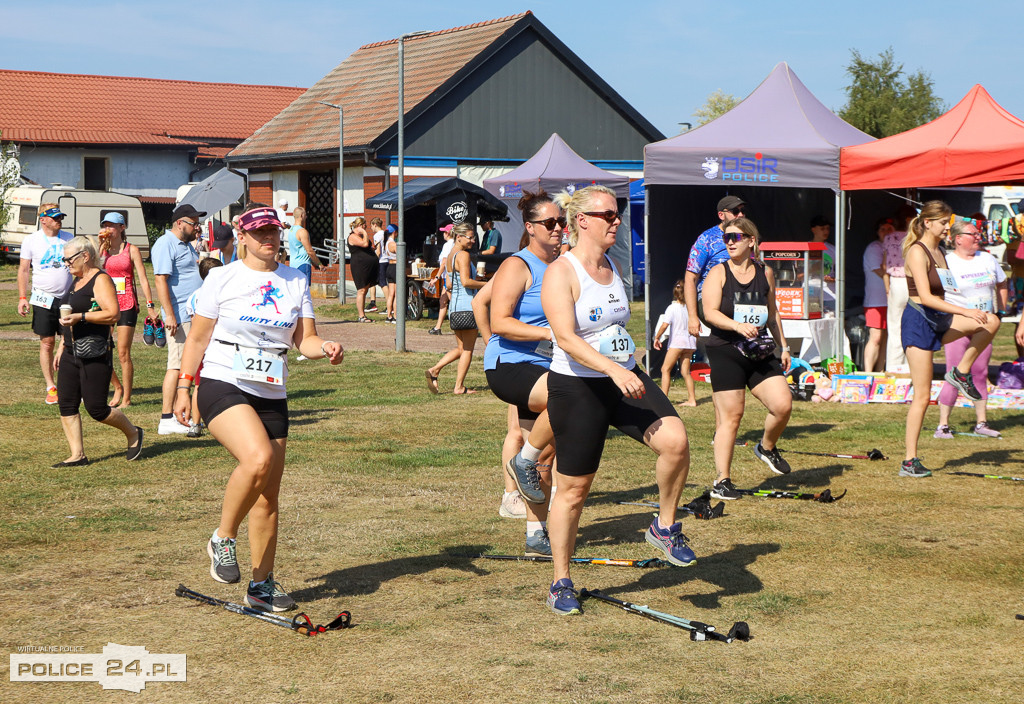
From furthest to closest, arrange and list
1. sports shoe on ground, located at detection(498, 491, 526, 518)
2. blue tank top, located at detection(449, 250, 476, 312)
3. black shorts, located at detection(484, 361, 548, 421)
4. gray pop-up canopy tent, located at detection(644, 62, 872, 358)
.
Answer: gray pop-up canopy tent, located at detection(644, 62, 872, 358), blue tank top, located at detection(449, 250, 476, 312), sports shoe on ground, located at detection(498, 491, 526, 518), black shorts, located at detection(484, 361, 548, 421)

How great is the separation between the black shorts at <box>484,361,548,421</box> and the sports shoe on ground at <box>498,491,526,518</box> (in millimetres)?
1100

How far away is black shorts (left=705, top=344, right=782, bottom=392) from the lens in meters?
7.75

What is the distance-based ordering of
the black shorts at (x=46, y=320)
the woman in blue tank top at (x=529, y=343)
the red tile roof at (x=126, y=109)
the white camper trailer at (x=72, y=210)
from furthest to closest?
the red tile roof at (x=126, y=109) < the white camper trailer at (x=72, y=210) < the black shorts at (x=46, y=320) < the woman in blue tank top at (x=529, y=343)

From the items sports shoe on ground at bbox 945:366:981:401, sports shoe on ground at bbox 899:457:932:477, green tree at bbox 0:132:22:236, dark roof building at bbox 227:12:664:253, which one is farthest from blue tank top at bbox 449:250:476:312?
green tree at bbox 0:132:22:236

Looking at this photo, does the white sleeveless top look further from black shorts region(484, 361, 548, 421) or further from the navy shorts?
the navy shorts

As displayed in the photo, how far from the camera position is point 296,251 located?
673 inches

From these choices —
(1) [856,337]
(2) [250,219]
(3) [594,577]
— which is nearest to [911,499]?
(3) [594,577]

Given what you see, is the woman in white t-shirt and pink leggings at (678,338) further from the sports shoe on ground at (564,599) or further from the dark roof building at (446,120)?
the dark roof building at (446,120)

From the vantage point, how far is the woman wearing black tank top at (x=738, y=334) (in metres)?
7.74

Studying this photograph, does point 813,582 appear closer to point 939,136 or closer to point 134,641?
point 134,641

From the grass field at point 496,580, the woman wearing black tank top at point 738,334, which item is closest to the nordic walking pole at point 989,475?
the grass field at point 496,580

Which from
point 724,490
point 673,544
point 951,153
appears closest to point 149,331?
point 724,490

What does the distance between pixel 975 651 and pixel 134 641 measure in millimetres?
3565

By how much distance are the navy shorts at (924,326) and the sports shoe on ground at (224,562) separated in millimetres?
5271
